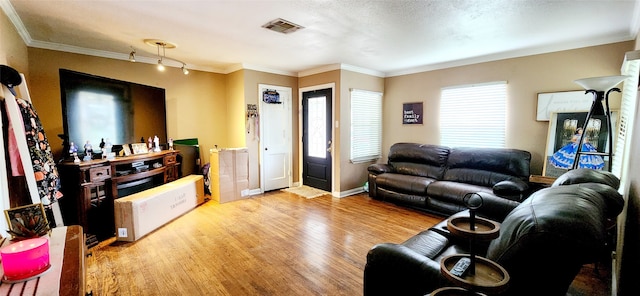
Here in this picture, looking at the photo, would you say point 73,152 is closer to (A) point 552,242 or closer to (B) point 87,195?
(B) point 87,195

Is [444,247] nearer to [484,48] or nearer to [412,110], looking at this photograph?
[484,48]

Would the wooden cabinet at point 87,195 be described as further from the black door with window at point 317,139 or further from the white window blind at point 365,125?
the white window blind at point 365,125

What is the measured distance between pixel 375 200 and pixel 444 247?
8.52 ft

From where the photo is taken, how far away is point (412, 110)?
16.6ft

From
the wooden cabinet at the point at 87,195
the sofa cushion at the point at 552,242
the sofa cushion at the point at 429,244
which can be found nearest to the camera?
the sofa cushion at the point at 552,242

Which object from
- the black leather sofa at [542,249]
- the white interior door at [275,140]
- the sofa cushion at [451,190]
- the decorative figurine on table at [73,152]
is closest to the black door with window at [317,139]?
the white interior door at [275,140]

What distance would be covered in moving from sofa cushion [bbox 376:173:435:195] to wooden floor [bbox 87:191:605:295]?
0.33 metres

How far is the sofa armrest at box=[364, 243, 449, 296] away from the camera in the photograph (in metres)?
1.36

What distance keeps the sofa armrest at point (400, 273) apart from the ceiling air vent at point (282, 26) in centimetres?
227

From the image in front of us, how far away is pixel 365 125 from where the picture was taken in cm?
519

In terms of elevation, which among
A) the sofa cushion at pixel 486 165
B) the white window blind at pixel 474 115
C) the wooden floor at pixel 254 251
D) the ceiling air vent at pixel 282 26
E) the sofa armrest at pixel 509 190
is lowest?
the wooden floor at pixel 254 251

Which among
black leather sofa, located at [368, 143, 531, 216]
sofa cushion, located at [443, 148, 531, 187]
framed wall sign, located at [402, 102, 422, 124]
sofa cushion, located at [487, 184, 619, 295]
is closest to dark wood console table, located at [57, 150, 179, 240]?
black leather sofa, located at [368, 143, 531, 216]

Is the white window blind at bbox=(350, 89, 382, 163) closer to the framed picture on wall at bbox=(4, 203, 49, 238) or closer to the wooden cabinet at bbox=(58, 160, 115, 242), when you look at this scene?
the wooden cabinet at bbox=(58, 160, 115, 242)

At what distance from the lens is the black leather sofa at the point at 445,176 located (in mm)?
3613
